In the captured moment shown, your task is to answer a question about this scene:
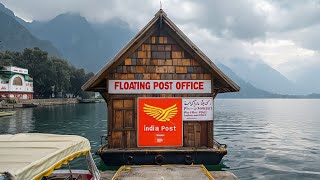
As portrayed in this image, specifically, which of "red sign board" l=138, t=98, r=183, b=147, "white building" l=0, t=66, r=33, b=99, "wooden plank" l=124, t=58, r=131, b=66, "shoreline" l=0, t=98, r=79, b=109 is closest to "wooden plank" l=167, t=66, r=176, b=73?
"red sign board" l=138, t=98, r=183, b=147

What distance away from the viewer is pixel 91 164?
31.9 feet

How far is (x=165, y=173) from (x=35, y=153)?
7.13 m

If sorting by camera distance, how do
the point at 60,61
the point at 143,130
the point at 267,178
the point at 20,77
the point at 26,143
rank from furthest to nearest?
the point at 60,61, the point at 20,77, the point at 267,178, the point at 143,130, the point at 26,143

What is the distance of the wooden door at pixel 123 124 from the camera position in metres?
17.1

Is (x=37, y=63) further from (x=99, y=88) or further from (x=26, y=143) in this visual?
(x=26, y=143)

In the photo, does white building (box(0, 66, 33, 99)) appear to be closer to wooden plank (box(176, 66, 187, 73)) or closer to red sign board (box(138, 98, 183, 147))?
red sign board (box(138, 98, 183, 147))

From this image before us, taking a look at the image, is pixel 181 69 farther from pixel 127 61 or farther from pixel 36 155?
pixel 36 155

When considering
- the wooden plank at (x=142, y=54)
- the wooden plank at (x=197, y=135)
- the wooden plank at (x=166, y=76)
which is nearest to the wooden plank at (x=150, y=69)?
the wooden plank at (x=166, y=76)

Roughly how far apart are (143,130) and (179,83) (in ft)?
11.3

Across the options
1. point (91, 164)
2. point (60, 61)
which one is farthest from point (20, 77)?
point (91, 164)

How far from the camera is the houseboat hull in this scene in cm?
1641

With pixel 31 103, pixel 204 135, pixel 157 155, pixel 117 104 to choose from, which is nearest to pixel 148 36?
pixel 117 104

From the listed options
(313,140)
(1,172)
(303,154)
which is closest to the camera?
(1,172)

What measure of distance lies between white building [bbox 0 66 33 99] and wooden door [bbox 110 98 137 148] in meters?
88.9
